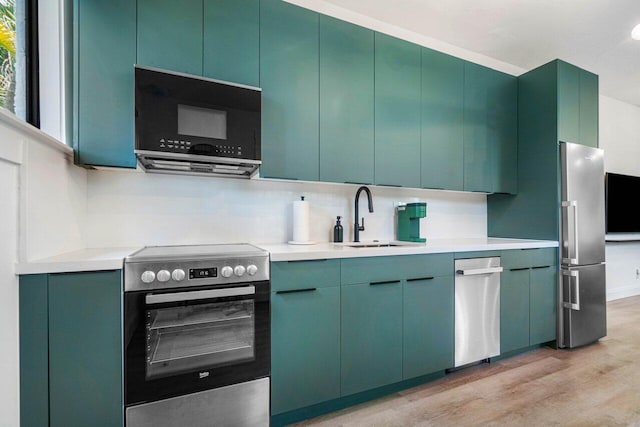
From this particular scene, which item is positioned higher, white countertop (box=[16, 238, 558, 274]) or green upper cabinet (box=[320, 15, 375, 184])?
green upper cabinet (box=[320, 15, 375, 184])

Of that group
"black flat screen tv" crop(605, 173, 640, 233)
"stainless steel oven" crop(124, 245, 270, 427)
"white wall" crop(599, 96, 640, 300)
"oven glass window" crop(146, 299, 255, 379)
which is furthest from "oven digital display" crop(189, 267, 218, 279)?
"white wall" crop(599, 96, 640, 300)

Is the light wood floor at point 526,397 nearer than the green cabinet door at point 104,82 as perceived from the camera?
No

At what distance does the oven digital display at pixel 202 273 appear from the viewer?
1.44 metres

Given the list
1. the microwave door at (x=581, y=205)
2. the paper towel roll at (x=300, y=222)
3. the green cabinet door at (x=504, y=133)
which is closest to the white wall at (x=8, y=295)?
the paper towel roll at (x=300, y=222)

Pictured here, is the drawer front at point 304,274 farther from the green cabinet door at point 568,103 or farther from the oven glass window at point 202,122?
the green cabinet door at point 568,103

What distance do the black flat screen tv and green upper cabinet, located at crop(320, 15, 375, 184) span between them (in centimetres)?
379

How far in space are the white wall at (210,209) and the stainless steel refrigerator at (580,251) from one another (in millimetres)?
1419

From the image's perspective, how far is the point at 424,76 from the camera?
8.08 feet

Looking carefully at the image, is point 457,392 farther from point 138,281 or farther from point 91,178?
point 91,178

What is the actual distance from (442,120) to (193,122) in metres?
1.96

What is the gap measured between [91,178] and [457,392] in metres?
2.67

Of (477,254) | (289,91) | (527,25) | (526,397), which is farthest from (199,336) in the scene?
(527,25)

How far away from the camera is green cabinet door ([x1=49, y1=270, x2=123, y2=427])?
1265 mm

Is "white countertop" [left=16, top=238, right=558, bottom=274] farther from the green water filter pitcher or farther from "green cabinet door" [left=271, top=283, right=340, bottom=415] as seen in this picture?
the green water filter pitcher
